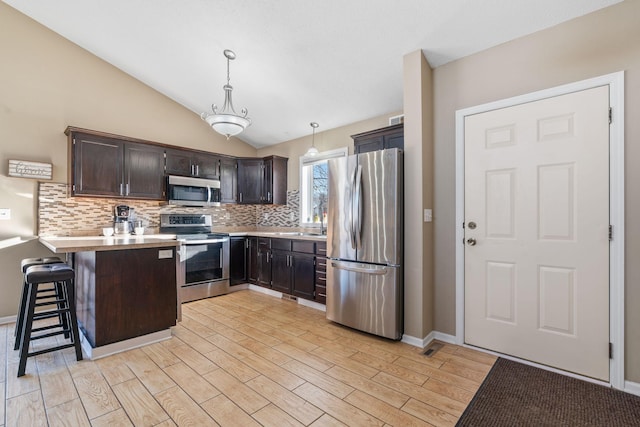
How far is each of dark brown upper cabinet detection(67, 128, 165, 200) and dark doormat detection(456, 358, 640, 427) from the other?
4207mm

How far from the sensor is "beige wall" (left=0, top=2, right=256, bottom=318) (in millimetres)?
3193

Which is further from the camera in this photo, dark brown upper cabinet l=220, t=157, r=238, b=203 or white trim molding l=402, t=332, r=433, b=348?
dark brown upper cabinet l=220, t=157, r=238, b=203

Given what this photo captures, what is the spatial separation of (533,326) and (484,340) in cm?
40

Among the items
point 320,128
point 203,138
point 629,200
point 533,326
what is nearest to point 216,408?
point 533,326

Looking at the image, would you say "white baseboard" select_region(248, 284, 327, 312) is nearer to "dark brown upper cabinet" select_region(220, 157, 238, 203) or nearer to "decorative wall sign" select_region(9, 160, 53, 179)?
"dark brown upper cabinet" select_region(220, 157, 238, 203)

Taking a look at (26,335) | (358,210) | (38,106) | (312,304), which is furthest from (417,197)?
(38,106)

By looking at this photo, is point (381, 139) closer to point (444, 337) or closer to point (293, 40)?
point (293, 40)

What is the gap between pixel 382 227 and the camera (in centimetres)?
272

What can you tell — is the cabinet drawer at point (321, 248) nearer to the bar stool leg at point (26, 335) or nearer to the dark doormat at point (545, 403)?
the dark doormat at point (545, 403)

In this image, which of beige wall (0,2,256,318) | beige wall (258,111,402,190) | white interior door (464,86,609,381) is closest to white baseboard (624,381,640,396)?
white interior door (464,86,609,381)

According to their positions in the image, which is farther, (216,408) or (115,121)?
(115,121)

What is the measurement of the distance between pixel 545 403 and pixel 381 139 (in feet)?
8.79

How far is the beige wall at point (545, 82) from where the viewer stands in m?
1.92

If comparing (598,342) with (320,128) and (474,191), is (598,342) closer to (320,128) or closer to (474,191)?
(474,191)
